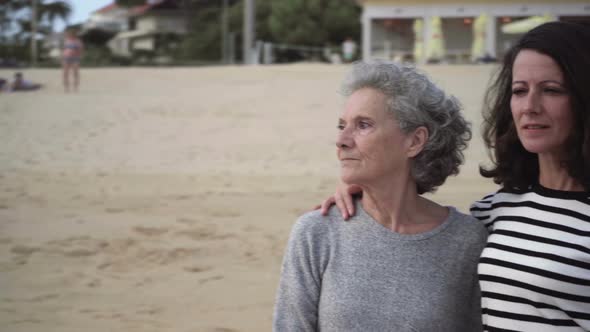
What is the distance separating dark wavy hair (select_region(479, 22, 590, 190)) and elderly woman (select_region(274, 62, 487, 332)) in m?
0.15

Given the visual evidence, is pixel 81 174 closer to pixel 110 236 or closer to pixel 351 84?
pixel 110 236

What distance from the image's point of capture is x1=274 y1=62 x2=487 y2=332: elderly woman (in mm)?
2275

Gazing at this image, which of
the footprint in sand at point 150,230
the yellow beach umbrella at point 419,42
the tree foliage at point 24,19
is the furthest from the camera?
the tree foliage at point 24,19

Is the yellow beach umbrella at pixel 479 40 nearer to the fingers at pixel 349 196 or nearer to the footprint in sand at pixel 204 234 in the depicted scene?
the footprint in sand at pixel 204 234

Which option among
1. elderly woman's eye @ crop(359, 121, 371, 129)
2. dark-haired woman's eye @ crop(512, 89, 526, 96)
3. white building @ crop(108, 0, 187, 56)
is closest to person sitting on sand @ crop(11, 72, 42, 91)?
elderly woman's eye @ crop(359, 121, 371, 129)

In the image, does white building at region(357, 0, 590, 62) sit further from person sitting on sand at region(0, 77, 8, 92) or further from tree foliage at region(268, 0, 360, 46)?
person sitting on sand at region(0, 77, 8, 92)

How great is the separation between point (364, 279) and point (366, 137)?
0.41 metres

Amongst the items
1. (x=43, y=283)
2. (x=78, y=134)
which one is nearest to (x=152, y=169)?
(x=78, y=134)

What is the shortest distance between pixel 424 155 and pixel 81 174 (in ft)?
31.2

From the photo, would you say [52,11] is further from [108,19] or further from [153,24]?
[108,19]

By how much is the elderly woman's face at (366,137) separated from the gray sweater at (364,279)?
14cm

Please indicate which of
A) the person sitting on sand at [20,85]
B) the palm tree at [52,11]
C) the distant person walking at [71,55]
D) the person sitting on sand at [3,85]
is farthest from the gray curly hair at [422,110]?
the palm tree at [52,11]

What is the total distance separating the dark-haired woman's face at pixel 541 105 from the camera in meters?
2.28

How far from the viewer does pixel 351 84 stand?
2.40 meters
